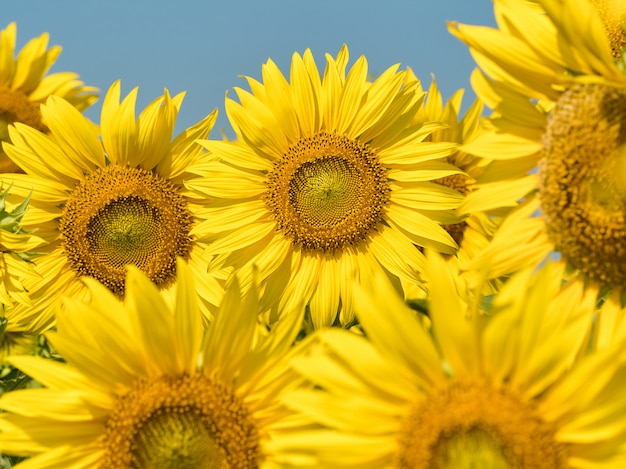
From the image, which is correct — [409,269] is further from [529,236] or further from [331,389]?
[331,389]

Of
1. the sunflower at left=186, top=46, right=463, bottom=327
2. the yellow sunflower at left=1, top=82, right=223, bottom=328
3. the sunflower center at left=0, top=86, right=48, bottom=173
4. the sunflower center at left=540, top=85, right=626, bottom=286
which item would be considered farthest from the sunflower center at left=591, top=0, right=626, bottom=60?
the sunflower center at left=0, top=86, right=48, bottom=173

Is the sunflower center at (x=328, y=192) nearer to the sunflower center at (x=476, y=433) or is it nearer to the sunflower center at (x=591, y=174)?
the sunflower center at (x=591, y=174)

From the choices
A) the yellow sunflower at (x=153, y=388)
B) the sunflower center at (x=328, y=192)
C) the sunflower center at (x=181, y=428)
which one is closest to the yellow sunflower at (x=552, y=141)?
the yellow sunflower at (x=153, y=388)

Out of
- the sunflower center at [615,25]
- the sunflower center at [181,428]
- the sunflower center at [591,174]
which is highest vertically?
the sunflower center at [615,25]

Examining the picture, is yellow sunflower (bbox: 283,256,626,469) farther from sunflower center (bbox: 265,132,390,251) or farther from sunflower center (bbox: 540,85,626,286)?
sunflower center (bbox: 265,132,390,251)

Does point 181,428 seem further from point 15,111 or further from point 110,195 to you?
point 15,111

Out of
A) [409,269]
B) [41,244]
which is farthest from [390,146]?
[41,244]

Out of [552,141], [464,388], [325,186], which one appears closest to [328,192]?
[325,186]
